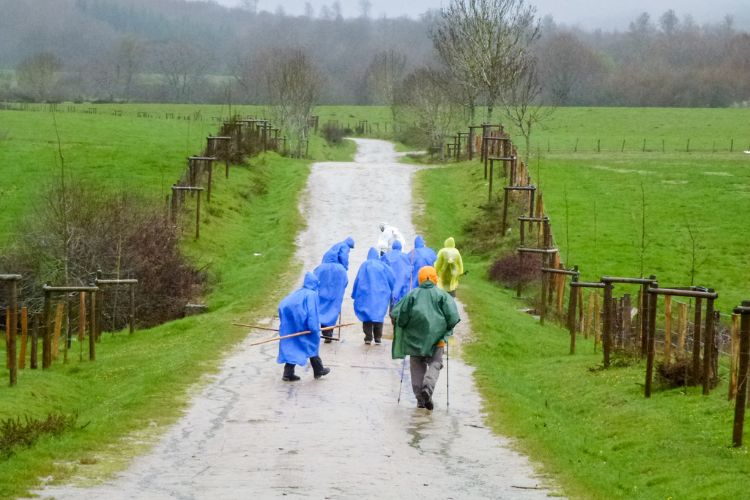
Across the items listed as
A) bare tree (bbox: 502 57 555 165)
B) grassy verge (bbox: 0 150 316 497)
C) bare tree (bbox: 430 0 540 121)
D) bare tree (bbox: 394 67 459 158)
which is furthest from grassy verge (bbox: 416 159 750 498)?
bare tree (bbox: 394 67 459 158)

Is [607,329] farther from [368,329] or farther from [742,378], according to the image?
[368,329]

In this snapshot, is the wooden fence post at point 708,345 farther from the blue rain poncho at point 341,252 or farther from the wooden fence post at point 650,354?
the blue rain poncho at point 341,252

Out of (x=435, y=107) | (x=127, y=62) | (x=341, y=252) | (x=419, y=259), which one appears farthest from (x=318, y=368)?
(x=127, y=62)

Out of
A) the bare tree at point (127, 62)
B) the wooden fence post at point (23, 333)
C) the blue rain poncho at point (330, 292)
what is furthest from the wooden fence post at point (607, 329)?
the bare tree at point (127, 62)

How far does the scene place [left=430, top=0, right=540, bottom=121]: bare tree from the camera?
4844 centimetres

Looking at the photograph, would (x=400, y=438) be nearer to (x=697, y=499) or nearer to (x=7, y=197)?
(x=697, y=499)

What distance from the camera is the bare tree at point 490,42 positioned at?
48.4m

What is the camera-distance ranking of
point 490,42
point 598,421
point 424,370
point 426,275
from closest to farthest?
point 598,421 < point 424,370 < point 426,275 < point 490,42

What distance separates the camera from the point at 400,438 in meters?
13.0

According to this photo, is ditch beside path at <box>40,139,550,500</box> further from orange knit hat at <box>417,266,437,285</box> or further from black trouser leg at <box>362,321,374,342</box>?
orange knit hat at <box>417,266,437,285</box>

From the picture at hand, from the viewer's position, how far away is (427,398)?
1438 centimetres

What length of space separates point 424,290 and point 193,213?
2138 cm

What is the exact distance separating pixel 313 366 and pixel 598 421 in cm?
445

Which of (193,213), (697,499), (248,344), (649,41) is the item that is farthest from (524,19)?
(649,41)
